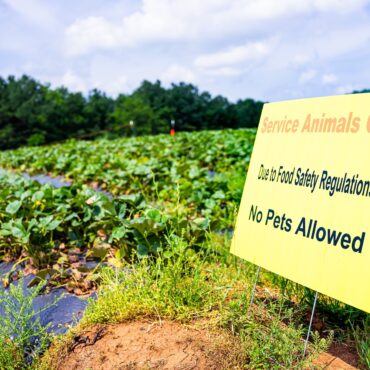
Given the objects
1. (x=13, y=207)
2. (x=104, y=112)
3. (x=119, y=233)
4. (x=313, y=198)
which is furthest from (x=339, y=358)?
(x=104, y=112)

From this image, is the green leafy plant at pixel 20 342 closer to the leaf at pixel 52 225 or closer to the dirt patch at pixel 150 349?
the dirt patch at pixel 150 349

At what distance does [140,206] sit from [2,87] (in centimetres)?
5461

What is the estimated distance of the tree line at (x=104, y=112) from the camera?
47656mm

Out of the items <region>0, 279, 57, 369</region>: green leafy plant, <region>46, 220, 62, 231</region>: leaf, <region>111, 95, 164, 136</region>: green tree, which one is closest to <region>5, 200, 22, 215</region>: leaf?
<region>46, 220, 62, 231</region>: leaf

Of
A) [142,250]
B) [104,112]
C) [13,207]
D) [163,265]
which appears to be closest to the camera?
[163,265]

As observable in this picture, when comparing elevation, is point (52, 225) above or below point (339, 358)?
above

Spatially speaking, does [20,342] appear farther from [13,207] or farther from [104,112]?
[104,112]

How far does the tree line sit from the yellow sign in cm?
3892

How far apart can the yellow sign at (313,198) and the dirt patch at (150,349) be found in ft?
1.78

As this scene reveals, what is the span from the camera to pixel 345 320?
2902mm

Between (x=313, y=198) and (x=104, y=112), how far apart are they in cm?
5909

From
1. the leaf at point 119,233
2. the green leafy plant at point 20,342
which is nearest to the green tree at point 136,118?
the leaf at point 119,233

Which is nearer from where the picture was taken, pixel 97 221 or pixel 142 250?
pixel 142 250

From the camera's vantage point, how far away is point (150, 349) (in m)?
2.48
